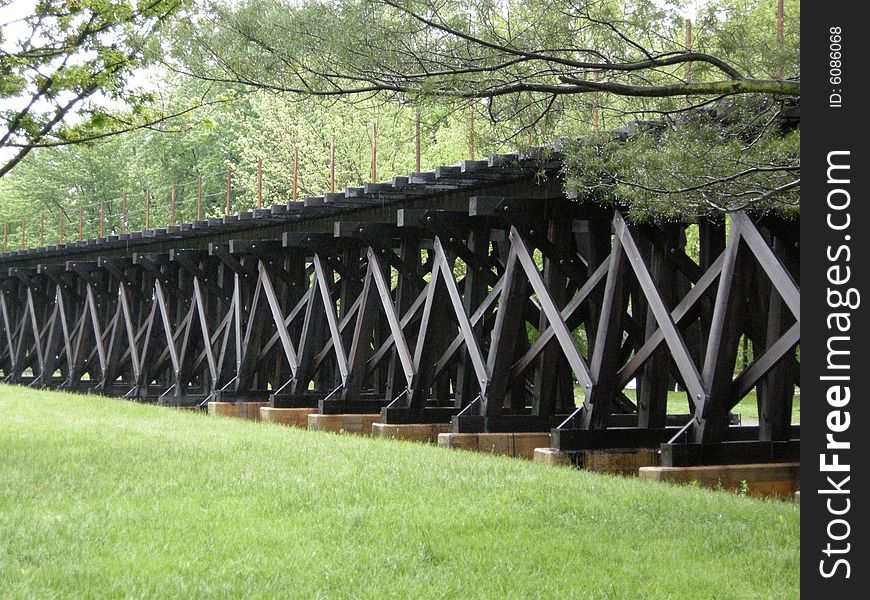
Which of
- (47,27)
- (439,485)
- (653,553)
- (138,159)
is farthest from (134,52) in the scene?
(138,159)

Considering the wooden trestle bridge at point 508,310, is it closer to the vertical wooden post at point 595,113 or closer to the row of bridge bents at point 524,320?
the row of bridge bents at point 524,320

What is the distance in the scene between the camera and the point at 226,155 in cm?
4669

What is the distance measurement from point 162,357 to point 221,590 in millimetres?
16964

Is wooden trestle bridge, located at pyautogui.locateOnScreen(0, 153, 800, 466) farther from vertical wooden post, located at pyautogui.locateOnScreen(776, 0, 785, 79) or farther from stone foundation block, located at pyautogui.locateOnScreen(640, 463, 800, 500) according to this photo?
vertical wooden post, located at pyautogui.locateOnScreen(776, 0, 785, 79)

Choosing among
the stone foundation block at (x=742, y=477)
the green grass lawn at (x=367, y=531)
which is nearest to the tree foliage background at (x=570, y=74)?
the green grass lawn at (x=367, y=531)

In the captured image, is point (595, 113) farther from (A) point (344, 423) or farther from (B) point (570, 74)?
(A) point (344, 423)

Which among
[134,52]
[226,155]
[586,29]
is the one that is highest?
[226,155]

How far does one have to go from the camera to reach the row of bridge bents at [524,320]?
10.0 meters

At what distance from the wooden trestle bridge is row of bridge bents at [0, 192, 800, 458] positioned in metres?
0.02

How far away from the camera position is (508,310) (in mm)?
12000

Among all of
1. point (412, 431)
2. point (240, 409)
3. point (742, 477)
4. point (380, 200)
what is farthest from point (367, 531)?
point (240, 409)

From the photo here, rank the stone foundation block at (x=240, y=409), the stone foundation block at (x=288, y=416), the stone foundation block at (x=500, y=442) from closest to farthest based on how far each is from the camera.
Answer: the stone foundation block at (x=500, y=442) → the stone foundation block at (x=288, y=416) → the stone foundation block at (x=240, y=409)

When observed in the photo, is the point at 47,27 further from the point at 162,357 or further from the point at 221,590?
the point at 162,357

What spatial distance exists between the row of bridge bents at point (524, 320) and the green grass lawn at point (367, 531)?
4.83 feet
